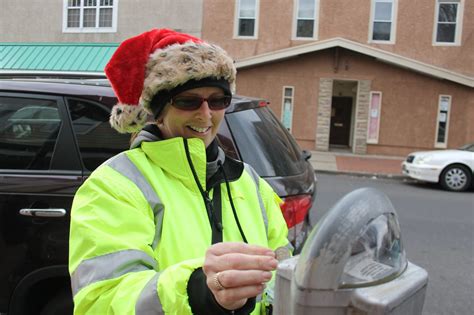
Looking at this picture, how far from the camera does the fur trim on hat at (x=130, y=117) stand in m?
1.55

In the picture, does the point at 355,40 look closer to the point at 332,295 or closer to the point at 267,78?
the point at 267,78

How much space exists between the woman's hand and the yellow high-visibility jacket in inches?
3.6

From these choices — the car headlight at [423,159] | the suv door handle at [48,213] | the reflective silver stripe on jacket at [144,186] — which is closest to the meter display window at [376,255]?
the reflective silver stripe on jacket at [144,186]

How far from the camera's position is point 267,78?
17.2 m

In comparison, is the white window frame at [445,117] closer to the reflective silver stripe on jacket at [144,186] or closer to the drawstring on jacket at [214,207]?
the drawstring on jacket at [214,207]

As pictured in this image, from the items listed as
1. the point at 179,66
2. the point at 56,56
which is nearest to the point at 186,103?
the point at 179,66

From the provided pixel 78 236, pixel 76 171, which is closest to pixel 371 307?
pixel 78 236

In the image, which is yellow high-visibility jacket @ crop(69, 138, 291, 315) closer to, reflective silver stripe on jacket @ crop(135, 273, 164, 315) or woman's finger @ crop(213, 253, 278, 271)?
reflective silver stripe on jacket @ crop(135, 273, 164, 315)

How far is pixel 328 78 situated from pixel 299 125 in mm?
1967

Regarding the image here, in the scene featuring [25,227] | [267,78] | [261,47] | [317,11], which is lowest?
[25,227]

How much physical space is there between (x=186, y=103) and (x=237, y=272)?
708 millimetres

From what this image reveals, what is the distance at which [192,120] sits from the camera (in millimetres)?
1482

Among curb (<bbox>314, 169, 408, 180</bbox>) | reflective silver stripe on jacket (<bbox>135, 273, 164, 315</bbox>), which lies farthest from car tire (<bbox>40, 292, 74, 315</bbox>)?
curb (<bbox>314, 169, 408, 180</bbox>)

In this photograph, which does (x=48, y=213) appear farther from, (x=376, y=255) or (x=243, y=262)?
(x=376, y=255)
